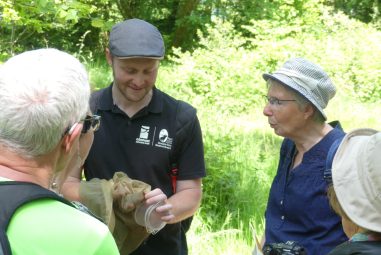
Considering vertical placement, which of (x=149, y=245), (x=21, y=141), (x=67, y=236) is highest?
(x=21, y=141)

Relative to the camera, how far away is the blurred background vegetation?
4734mm

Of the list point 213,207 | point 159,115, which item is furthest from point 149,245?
point 213,207

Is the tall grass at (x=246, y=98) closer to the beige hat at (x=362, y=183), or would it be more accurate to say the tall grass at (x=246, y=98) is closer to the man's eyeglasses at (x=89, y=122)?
the beige hat at (x=362, y=183)

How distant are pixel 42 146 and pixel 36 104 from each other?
0.11 m

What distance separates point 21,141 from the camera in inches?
57.7

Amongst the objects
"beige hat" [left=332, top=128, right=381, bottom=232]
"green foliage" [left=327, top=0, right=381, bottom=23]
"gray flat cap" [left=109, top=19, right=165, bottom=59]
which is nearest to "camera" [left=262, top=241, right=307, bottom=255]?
"beige hat" [left=332, top=128, right=381, bottom=232]

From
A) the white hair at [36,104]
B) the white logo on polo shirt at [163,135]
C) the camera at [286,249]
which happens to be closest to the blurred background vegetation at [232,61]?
the white logo on polo shirt at [163,135]

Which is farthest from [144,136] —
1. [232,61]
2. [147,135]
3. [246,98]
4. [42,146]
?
[232,61]

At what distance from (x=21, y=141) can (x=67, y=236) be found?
0.28 meters

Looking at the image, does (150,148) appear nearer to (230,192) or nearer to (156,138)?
(156,138)

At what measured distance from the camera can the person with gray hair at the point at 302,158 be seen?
269 cm

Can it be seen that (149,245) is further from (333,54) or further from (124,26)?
(333,54)

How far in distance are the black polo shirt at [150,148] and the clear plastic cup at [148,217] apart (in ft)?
0.92

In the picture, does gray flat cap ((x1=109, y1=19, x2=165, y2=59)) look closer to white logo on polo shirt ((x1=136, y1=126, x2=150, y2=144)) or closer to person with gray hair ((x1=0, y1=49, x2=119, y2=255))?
white logo on polo shirt ((x1=136, y1=126, x2=150, y2=144))
